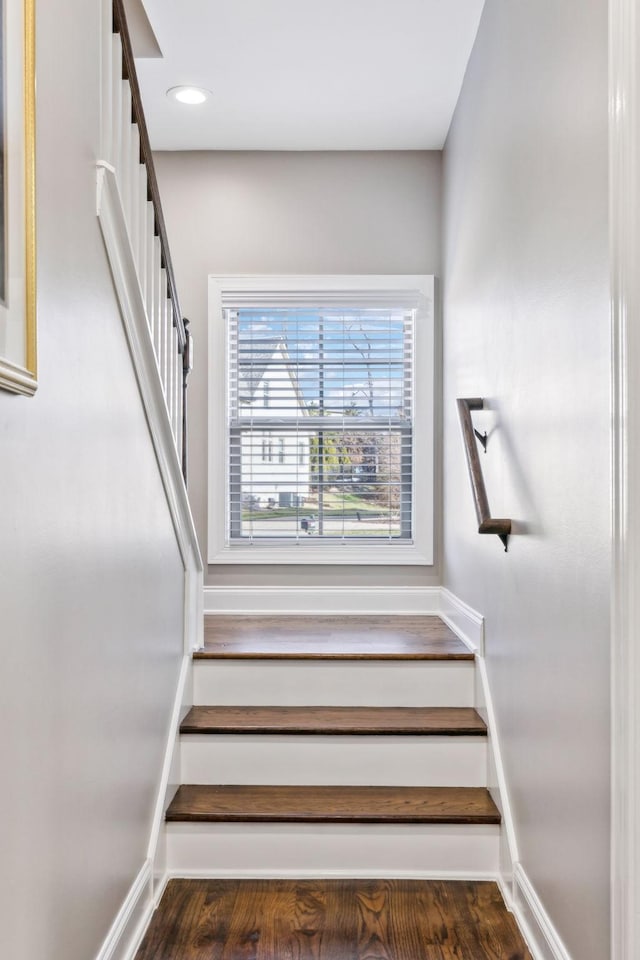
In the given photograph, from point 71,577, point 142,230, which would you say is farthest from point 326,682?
point 142,230

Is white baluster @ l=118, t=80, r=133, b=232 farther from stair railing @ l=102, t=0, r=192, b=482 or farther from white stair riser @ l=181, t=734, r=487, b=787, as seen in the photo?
white stair riser @ l=181, t=734, r=487, b=787

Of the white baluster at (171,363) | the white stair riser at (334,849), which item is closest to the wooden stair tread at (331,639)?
the white stair riser at (334,849)

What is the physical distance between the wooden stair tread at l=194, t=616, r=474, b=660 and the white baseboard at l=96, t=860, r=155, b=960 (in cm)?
82

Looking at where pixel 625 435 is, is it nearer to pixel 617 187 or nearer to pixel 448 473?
pixel 617 187

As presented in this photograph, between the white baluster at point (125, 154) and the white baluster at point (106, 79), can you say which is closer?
the white baluster at point (106, 79)

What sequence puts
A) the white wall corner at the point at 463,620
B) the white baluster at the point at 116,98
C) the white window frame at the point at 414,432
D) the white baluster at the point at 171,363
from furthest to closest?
the white window frame at the point at 414,432 < the white wall corner at the point at 463,620 < the white baluster at the point at 171,363 < the white baluster at the point at 116,98

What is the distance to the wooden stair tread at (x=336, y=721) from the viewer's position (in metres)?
2.49

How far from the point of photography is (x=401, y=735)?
8.20 feet

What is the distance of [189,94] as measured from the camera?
10.7 feet

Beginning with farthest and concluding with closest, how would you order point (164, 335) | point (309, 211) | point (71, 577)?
1. point (309, 211)
2. point (164, 335)
3. point (71, 577)

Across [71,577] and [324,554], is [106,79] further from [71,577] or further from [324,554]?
[324,554]

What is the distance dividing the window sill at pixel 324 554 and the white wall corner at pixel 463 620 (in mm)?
256

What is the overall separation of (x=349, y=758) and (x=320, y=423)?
181 centimetres

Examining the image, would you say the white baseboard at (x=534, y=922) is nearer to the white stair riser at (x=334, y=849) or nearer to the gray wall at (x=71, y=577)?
the white stair riser at (x=334, y=849)
